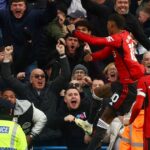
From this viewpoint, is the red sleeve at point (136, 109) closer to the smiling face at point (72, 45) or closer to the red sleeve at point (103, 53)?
the red sleeve at point (103, 53)

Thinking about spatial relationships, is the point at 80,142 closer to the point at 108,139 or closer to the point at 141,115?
the point at 108,139

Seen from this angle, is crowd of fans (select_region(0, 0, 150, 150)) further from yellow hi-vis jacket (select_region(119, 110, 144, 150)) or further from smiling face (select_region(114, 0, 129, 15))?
yellow hi-vis jacket (select_region(119, 110, 144, 150))

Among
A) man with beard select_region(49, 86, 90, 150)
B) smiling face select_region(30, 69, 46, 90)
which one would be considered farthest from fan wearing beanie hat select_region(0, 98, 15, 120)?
smiling face select_region(30, 69, 46, 90)

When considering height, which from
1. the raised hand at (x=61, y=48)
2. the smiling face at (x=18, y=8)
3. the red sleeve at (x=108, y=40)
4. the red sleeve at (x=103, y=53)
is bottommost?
the red sleeve at (x=103, y=53)

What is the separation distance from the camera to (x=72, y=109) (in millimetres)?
13273

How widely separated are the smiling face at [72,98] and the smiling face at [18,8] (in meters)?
2.15

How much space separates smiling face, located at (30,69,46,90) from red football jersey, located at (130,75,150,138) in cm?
256

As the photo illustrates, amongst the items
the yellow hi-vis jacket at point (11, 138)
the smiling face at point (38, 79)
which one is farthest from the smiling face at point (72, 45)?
the yellow hi-vis jacket at point (11, 138)

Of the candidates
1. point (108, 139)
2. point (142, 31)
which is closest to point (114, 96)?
point (108, 139)

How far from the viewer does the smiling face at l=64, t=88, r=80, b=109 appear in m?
13.2

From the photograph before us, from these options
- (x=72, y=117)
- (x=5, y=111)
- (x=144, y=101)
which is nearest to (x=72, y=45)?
(x=72, y=117)

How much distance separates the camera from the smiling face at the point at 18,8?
14.6 metres

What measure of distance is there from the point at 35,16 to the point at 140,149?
4312 millimetres

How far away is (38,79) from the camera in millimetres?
13695
